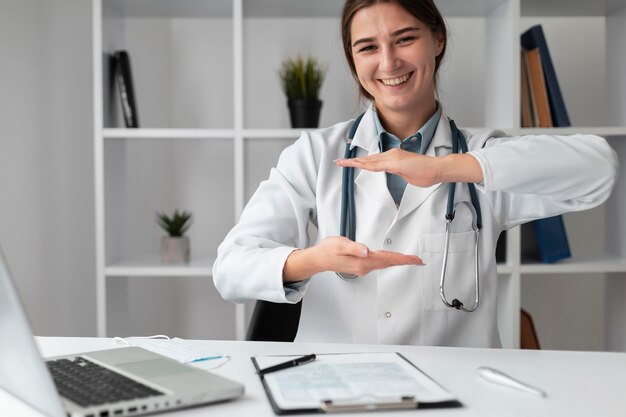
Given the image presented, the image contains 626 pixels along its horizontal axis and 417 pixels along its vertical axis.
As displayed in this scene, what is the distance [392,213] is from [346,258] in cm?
38

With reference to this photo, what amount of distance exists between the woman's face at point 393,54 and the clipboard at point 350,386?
71 centimetres

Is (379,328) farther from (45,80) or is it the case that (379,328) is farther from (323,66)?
(45,80)

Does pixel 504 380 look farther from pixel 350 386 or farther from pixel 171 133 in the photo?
pixel 171 133

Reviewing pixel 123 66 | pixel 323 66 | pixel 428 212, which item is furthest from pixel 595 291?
pixel 123 66

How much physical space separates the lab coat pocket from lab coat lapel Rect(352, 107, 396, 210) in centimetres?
12

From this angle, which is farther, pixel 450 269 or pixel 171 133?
pixel 171 133

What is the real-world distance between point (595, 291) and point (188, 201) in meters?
1.59

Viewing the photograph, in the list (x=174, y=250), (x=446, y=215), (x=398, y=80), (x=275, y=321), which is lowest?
(x=275, y=321)

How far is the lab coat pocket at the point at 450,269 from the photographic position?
1.63 metres

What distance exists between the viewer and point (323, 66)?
2797 mm

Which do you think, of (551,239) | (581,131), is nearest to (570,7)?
(581,131)

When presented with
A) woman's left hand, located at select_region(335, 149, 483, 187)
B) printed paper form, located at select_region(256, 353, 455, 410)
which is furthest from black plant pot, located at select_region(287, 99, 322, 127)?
printed paper form, located at select_region(256, 353, 455, 410)

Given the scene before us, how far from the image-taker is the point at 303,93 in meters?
2.51

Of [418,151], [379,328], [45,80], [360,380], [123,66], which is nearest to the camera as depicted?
[360,380]
